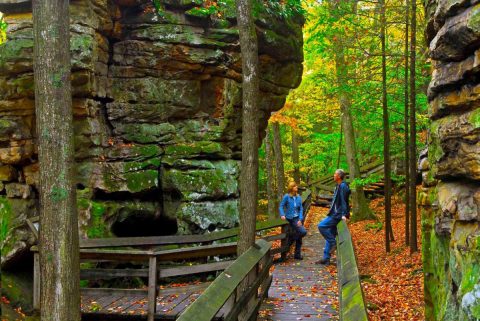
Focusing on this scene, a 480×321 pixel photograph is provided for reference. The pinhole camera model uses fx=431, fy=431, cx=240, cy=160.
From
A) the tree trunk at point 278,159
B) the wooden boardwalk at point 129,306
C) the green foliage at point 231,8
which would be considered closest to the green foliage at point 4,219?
the wooden boardwalk at point 129,306

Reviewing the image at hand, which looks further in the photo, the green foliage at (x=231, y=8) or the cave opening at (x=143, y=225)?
the green foliage at (x=231, y=8)

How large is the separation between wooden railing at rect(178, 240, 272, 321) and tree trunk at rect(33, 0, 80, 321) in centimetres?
244

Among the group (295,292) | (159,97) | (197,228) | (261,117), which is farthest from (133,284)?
(261,117)

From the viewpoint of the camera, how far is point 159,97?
13.1m

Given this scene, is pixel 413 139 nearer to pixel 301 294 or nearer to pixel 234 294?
pixel 301 294

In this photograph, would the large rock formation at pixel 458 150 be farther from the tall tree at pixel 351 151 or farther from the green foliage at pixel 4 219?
the tall tree at pixel 351 151

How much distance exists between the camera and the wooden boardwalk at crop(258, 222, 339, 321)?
24.8 ft

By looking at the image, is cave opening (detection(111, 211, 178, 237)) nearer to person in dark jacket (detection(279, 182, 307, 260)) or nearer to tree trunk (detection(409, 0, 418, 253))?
person in dark jacket (detection(279, 182, 307, 260))

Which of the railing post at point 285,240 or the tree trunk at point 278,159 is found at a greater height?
the tree trunk at point 278,159

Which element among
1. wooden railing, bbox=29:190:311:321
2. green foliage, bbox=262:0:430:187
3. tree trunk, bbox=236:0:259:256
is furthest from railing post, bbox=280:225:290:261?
green foliage, bbox=262:0:430:187

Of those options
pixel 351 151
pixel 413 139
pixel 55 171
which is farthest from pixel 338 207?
pixel 351 151

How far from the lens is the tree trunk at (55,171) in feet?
20.9

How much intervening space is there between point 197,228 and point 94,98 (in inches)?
185

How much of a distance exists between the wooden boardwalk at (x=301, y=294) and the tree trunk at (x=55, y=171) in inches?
129
